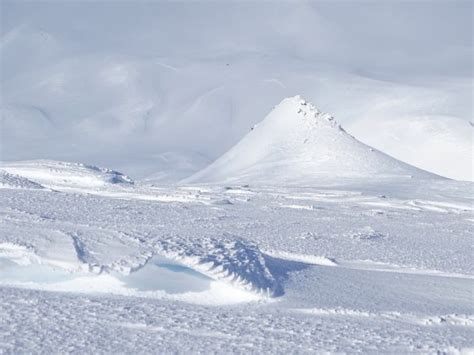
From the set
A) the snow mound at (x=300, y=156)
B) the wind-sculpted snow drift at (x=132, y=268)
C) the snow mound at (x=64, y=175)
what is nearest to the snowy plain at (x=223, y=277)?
the wind-sculpted snow drift at (x=132, y=268)

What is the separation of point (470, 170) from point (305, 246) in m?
13.7

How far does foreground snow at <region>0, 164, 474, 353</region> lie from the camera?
4129 millimetres

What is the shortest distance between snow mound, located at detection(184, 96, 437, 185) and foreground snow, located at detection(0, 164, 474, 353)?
6840 millimetres

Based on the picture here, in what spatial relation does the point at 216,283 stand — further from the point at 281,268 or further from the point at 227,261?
the point at 281,268

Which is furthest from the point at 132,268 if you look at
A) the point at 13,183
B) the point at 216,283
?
the point at 13,183

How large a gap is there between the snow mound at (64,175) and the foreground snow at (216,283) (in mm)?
2844

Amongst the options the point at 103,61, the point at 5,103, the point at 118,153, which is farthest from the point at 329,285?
the point at 103,61

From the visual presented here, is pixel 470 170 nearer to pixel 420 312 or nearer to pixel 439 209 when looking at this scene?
pixel 439 209

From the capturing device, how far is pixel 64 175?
11.4 meters

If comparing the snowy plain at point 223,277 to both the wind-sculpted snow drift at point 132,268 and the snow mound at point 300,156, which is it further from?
the snow mound at point 300,156

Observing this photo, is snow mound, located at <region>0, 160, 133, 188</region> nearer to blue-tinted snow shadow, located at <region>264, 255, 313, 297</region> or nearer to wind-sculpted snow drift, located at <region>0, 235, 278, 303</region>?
blue-tinted snow shadow, located at <region>264, 255, 313, 297</region>

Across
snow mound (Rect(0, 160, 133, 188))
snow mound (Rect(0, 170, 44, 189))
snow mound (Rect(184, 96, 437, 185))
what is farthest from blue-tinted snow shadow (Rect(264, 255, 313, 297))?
snow mound (Rect(184, 96, 437, 185))

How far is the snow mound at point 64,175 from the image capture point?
1096cm

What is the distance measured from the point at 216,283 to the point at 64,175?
22.2 ft
